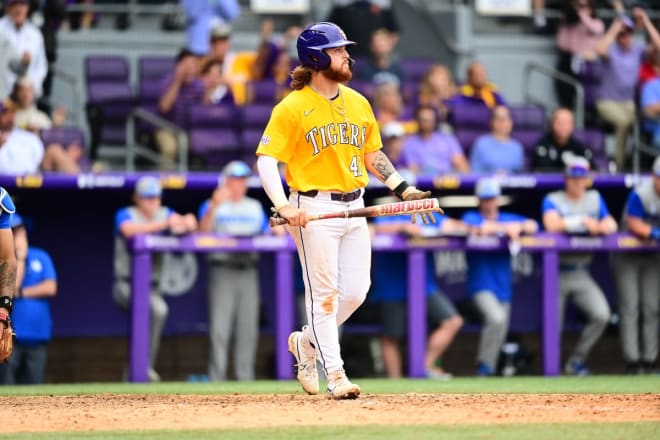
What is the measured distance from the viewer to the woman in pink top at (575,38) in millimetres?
15078

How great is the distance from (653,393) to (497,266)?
3967 mm

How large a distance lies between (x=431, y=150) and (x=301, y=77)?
522 centimetres

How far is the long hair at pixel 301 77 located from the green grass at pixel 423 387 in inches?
79.7

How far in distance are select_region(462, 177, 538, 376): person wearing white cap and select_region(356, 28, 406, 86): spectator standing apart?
8.12 ft

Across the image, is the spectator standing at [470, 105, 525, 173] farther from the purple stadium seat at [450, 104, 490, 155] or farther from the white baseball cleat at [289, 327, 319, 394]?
the white baseball cleat at [289, 327, 319, 394]

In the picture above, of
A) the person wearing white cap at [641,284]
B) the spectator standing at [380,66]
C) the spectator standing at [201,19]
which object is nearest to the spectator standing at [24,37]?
the spectator standing at [201,19]

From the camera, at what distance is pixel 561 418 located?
6188mm

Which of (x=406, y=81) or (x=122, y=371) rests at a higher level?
(x=406, y=81)

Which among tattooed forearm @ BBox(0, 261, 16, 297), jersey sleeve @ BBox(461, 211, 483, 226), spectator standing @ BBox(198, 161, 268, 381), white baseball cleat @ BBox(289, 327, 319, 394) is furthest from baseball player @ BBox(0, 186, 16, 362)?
jersey sleeve @ BBox(461, 211, 483, 226)

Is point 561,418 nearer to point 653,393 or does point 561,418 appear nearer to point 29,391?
point 653,393

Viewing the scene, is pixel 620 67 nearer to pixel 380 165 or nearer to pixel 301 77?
pixel 380 165

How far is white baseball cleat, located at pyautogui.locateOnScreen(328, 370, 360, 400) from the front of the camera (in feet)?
23.1

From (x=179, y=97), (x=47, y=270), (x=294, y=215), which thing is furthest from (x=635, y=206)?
(x=294, y=215)

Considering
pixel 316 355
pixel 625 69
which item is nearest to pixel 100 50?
pixel 625 69
